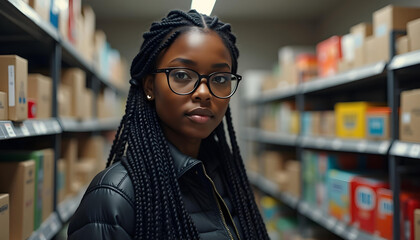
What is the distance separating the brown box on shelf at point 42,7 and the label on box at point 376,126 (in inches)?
72.4

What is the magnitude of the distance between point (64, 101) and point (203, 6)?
4.20ft

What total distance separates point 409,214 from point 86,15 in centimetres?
268

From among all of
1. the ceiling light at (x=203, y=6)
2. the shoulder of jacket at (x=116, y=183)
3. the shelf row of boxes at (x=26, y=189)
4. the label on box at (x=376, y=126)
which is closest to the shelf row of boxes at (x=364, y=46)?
the label on box at (x=376, y=126)

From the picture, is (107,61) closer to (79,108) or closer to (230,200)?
(79,108)

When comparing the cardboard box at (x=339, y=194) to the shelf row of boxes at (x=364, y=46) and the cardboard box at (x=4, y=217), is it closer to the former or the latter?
the shelf row of boxes at (x=364, y=46)

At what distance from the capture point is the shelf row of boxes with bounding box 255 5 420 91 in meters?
1.90

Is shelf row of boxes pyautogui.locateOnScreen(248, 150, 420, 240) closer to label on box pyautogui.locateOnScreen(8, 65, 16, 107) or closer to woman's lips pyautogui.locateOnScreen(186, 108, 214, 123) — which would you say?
woman's lips pyautogui.locateOnScreen(186, 108, 214, 123)

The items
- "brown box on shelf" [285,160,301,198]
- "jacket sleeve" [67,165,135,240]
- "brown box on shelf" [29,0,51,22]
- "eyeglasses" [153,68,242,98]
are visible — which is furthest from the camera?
"brown box on shelf" [285,160,301,198]

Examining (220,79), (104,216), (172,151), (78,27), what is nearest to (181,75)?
(220,79)

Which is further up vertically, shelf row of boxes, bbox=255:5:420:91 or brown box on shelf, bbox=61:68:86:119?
shelf row of boxes, bbox=255:5:420:91

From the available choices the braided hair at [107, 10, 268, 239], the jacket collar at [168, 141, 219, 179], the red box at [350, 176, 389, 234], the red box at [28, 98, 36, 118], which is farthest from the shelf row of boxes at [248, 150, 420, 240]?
the red box at [28, 98, 36, 118]

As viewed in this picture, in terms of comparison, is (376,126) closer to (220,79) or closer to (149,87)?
(220,79)

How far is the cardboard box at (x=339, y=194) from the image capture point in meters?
2.42

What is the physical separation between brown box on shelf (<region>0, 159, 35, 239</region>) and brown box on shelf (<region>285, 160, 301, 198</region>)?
2.39 meters
